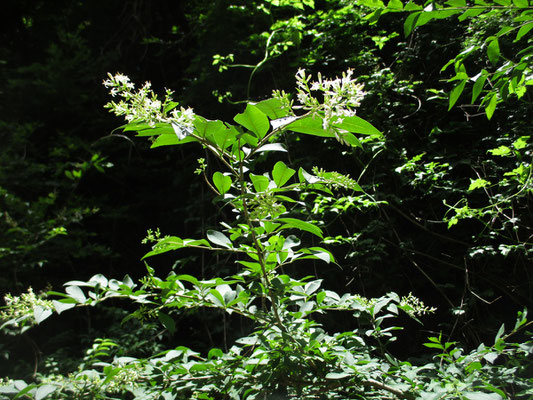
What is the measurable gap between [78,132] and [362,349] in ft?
8.74

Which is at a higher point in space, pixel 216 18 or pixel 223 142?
pixel 216 18

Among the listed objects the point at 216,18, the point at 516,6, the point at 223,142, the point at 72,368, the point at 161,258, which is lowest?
the point at 72,368

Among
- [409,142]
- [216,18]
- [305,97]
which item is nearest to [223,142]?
[305,97]

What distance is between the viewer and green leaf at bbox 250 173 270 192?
73cm

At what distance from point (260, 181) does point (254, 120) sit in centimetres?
11

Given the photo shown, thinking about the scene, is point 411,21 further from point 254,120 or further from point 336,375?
point 336,375

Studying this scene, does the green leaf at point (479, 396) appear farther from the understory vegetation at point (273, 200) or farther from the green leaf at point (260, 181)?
the green leaf at point (260, 181)

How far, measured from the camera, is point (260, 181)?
732mm

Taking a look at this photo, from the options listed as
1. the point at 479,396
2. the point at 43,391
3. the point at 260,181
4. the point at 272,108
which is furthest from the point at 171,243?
the point at 479,396

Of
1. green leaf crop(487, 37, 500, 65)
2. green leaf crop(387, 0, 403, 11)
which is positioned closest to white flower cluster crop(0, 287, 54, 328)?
green leaf crop(387, 0, 403, 11)

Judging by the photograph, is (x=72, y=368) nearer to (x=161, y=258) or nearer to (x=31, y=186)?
(x=161, y=258)

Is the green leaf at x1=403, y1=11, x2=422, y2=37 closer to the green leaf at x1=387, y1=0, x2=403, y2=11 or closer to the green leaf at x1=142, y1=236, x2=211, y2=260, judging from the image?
the green leaf at x1=387, y1=0, x2=403, y2=11

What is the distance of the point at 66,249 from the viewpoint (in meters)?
2.52

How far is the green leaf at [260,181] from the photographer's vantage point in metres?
0.73
